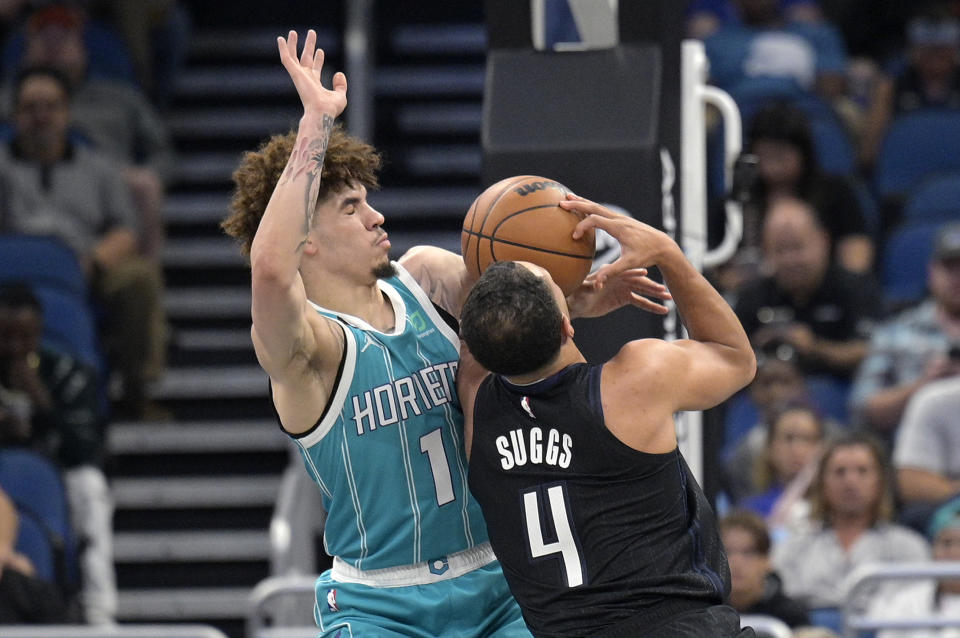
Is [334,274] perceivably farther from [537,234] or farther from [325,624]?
[325,624]

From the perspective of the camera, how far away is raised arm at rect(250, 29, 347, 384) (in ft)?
11.8

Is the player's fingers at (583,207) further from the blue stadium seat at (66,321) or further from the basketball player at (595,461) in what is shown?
Result: the blue stadium seat at (66,321)

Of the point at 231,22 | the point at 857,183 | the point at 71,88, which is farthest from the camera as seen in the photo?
the point at 231,22

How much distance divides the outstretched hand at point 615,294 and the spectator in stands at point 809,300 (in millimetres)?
3935

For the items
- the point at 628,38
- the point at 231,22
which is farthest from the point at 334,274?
the point at 231,22

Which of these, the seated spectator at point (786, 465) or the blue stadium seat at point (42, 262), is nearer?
the seated spectator at point (786, 465)

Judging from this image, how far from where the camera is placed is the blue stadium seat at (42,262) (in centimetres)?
827

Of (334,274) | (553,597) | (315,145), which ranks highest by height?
(315,145)

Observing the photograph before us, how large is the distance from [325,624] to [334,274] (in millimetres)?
874

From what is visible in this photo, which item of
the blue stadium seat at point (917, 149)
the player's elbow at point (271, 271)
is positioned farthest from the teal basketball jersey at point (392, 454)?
the blue stadium seat at point (917, 149)

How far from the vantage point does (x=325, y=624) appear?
4.03 meters

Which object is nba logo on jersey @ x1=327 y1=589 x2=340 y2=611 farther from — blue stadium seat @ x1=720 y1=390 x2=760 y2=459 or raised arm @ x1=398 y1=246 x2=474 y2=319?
blue stadium seat @ x1=720 y1=390 x2=760 y2=459

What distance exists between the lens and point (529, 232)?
388cm

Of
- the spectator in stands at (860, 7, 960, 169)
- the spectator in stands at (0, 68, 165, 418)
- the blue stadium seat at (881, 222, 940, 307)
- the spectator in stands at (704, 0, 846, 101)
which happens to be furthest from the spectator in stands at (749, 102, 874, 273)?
the spectator in stands at (0, 68, 165, 418)
